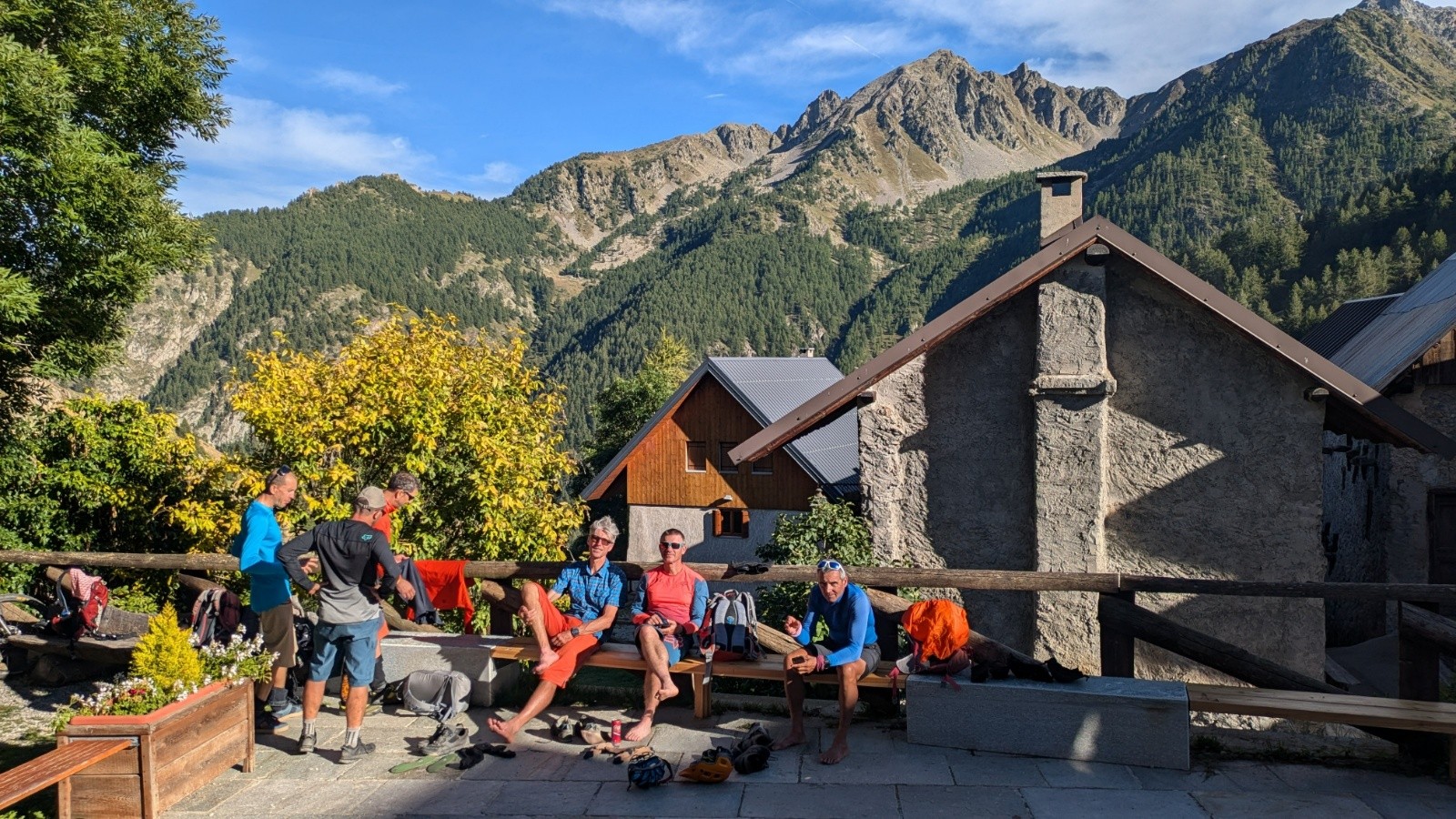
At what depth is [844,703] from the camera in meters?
6.36

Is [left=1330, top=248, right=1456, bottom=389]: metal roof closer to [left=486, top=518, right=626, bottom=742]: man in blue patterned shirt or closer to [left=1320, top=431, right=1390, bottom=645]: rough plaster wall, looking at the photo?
[left=1320, top=431, right=1390, bottom=645]: rough plaster wall

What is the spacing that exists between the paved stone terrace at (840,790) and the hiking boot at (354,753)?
2.3 inches

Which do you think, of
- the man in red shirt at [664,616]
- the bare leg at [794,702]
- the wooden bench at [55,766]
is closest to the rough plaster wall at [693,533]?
the man in red shirt at [664,616]

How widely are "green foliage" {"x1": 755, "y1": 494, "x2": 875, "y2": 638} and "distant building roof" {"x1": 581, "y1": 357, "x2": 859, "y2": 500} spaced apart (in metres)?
8.96

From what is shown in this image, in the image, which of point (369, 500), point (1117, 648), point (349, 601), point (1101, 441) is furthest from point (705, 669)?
point (1101, 441)

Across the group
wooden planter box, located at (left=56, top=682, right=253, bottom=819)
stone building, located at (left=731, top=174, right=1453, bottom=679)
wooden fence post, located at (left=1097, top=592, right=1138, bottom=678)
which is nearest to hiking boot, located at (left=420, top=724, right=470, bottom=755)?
wooden planter box, located at (left=56, top=682, right=253, bottom=819)

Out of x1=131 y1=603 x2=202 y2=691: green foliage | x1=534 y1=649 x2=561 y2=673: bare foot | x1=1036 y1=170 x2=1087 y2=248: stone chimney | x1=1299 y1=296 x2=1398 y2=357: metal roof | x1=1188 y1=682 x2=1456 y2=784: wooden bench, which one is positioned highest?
x1=1036 y1=170 x2=1087 y2=248: stone chimney

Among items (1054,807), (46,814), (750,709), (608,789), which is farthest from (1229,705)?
(46,814)

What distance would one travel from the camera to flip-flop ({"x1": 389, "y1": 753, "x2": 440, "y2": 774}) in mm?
6156

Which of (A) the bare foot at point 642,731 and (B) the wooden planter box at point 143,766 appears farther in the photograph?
(A) the bare foot at point 642,731

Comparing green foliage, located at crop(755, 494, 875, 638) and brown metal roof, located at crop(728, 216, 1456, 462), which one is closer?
brown metal roof, located at crop(728, 216, 1456, 462)

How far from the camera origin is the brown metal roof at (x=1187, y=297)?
355 inches

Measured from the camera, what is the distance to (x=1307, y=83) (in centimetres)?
17938

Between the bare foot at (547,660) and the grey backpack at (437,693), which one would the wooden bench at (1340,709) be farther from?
the grey backpack at (437,693)
